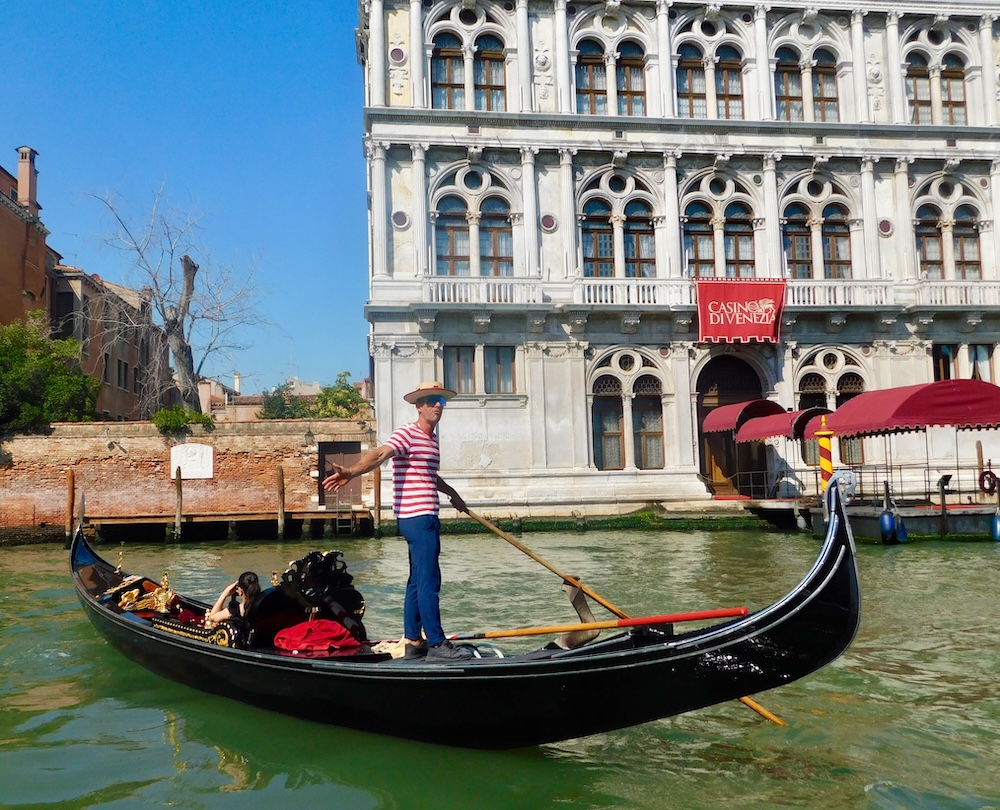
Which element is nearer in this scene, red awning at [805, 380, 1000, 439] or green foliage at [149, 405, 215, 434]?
red awning at [805, 380, 1000, 439]

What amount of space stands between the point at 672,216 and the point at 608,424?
12.0ft

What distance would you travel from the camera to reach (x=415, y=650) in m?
3.68

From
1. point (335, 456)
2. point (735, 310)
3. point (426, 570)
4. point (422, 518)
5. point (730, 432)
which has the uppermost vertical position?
point (735, 310)

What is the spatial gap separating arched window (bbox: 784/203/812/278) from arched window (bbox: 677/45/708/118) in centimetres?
234

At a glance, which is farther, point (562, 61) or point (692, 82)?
point (692, 82)

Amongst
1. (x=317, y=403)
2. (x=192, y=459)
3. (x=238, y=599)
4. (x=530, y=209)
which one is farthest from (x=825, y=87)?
(x=317, y=403)

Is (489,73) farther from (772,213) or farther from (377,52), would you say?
(772,213)

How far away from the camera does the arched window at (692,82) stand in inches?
614

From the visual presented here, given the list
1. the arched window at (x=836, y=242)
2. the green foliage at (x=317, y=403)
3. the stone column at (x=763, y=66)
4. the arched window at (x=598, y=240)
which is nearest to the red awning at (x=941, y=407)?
the arched window at (x=836, y=242)

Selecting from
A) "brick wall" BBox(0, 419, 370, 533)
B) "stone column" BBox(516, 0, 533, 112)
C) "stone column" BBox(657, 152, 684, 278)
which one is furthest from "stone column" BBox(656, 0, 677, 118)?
"brick wall" BBox(0, 419, 370, 533)

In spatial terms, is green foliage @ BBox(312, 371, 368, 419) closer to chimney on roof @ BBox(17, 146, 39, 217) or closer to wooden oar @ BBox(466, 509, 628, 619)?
chimney on roof @ BBox(17, 146, 39, 217)

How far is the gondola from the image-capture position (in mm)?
2992

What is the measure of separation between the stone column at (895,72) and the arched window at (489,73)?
6.81 metres

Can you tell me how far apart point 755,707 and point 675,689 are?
746 mm
